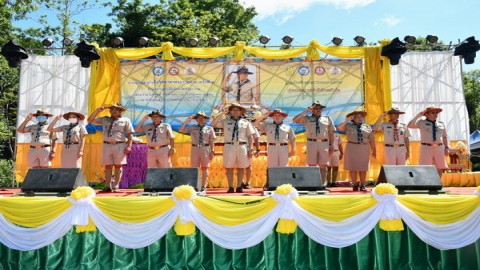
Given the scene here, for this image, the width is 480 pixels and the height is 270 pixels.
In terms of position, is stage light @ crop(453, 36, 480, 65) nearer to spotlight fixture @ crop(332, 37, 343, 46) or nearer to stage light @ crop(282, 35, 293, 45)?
spotlight fixture @ crop(332, 37, 343, 46)

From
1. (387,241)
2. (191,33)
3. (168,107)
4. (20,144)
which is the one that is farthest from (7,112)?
(387,241)

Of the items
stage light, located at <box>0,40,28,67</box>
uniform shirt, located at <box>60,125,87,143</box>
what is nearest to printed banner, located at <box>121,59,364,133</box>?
stage light, located at <box>0,40,28,67</box>

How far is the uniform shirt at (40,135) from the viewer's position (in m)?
6.39

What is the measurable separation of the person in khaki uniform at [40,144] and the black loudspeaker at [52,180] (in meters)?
2.47

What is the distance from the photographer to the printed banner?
940cm

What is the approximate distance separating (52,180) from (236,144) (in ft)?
8.16

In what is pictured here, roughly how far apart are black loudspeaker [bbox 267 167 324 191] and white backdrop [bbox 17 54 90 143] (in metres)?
7.24

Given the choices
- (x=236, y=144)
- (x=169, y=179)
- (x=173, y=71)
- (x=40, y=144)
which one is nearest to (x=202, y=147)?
(x=236, y=144)

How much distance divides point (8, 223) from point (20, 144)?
6.55 metres

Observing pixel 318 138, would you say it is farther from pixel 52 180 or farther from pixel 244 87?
pixel 244 87

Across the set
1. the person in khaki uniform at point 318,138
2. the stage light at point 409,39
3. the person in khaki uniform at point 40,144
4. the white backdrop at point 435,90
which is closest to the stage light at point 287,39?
the stage light at point 409,39

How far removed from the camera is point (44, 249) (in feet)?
11.9

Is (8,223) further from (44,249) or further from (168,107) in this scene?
(168,107)

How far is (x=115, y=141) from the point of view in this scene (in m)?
5.84
